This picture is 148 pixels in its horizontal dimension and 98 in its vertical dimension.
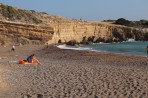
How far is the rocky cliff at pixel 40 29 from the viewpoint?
159 ft

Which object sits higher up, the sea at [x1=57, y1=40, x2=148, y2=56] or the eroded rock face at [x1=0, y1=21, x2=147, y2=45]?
the eroded rock face at [x1=0, y1=21, x2=147, y2=45]

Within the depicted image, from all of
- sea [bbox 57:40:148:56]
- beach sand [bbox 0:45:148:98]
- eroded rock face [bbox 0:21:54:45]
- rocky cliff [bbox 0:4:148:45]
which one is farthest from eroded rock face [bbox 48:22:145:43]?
beach sand [bbox 0:45:148:98]

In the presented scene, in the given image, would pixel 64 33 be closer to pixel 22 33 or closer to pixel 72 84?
pixel 22 33

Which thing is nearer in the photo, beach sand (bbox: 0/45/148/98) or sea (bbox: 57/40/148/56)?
beach sand (bbox: 0/45/148/98)

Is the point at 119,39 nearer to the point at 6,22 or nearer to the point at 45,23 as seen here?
the point at 45,23

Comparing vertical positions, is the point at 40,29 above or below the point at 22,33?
above

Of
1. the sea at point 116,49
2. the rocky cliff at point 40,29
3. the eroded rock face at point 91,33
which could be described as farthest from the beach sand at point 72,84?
the eroded rock face at point 91,33

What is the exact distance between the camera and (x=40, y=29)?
52406mm

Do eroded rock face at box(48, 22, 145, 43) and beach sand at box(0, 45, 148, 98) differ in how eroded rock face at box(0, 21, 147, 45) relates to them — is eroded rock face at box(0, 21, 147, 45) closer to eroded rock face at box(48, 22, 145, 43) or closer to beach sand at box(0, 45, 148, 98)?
eroded rock face at box(48, 22, 145, 43)

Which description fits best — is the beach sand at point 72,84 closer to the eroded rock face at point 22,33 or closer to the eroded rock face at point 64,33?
the eroded rock face at point 22,33

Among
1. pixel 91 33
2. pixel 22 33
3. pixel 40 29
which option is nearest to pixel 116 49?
pixel 40 29

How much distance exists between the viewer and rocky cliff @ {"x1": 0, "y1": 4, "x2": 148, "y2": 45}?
159 ft

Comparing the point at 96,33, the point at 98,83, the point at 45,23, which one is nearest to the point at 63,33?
the point at 45,23

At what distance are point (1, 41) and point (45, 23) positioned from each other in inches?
445
